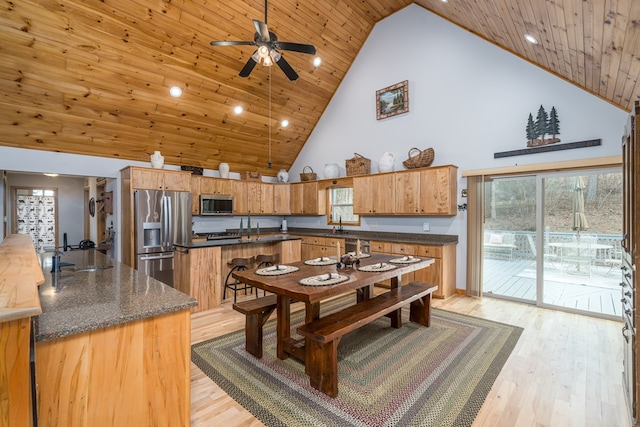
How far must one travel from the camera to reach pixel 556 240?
4.21 metres

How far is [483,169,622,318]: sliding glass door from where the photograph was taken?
386cm

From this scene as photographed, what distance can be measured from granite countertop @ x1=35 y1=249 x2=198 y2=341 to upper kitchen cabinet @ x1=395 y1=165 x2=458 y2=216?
13.7 feet

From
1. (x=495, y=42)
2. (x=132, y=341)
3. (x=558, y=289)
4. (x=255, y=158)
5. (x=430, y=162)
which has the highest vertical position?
(x=495, y=42)

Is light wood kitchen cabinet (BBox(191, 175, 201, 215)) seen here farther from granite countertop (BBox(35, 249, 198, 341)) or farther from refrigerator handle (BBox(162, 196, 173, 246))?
granite countertop (BBox(35, 249, 198, 341))

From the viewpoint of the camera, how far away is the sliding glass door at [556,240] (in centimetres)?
386

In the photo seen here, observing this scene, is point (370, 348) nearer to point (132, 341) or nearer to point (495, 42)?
point (132, 341)

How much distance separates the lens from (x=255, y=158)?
698 cm

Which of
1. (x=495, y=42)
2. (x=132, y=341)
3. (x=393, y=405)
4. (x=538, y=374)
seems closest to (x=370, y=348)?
(x=393, y=405)

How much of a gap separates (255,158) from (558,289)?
6108mm

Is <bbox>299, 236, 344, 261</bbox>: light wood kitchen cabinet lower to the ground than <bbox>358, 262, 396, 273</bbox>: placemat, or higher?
lower

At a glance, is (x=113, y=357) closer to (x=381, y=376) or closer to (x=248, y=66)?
(x=381, y=376)

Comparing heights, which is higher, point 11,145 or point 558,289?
point 11,145

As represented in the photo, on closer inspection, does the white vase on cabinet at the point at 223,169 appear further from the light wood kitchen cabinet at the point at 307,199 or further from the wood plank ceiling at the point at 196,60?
the light wood kitchen cabinet at the point at 307,199

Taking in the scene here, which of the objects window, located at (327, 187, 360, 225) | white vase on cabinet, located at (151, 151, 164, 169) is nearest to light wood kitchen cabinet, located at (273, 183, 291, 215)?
window, located at (327, 187, 360, 225)
